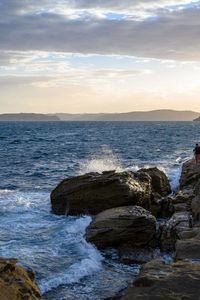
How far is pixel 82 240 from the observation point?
11008mm

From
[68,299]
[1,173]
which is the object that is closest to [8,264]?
[68,299]

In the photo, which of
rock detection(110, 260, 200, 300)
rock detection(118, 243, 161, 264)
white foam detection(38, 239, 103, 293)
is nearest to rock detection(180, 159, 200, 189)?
rock detection(118, 243, 161, 264)

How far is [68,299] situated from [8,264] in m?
2.02

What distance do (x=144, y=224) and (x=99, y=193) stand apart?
312 cm

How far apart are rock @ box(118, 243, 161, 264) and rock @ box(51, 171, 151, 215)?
9.54 ft

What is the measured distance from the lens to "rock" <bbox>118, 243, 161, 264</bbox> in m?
9.62

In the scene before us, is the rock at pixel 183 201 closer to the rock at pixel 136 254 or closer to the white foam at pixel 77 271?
the rock at pixel 136 254

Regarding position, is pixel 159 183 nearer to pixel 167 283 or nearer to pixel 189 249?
pixel 189 249

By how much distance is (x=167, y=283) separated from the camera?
230 inches

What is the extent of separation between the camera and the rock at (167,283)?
17.9ft

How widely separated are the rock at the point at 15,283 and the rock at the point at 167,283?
5.73 feet

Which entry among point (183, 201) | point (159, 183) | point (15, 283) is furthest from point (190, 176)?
point (15, 283)

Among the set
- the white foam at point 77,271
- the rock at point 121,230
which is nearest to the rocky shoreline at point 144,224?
the rock at point 121,230

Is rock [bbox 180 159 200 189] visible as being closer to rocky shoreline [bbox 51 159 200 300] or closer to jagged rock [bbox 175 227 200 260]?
rocky shoreline [bbox 51 159 200 300]
